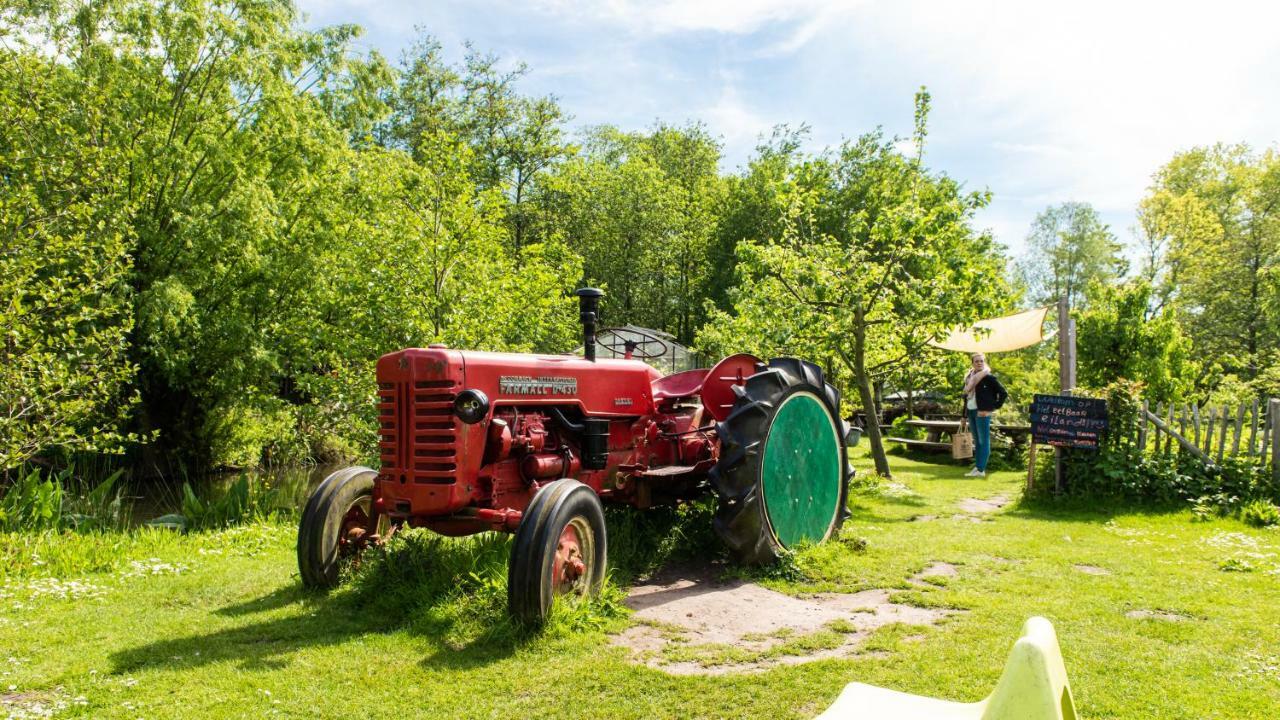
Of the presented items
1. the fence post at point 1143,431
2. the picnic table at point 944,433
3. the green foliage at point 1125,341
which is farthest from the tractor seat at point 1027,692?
the green foliage at point 1125,341

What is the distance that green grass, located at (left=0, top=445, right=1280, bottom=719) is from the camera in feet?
11.8

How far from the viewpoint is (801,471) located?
6125 mm

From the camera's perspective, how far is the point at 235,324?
11492 mm

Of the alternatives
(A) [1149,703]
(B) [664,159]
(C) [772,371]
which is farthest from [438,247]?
(B) [664,159]

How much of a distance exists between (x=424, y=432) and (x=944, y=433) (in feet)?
41.6

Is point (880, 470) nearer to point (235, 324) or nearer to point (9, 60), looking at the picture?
point (235, 324)

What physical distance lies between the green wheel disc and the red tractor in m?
0.01

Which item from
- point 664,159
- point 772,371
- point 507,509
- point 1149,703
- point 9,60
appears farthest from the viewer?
point 664,159

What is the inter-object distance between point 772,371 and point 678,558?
1.59m

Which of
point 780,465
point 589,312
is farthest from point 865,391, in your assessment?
point 589,312

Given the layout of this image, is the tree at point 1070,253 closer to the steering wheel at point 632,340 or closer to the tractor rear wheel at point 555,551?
the steering wheel at point 632,340

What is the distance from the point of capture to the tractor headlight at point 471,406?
4.41 meters

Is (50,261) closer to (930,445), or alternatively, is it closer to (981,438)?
(981,438)

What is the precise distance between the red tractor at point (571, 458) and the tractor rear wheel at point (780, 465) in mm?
11
